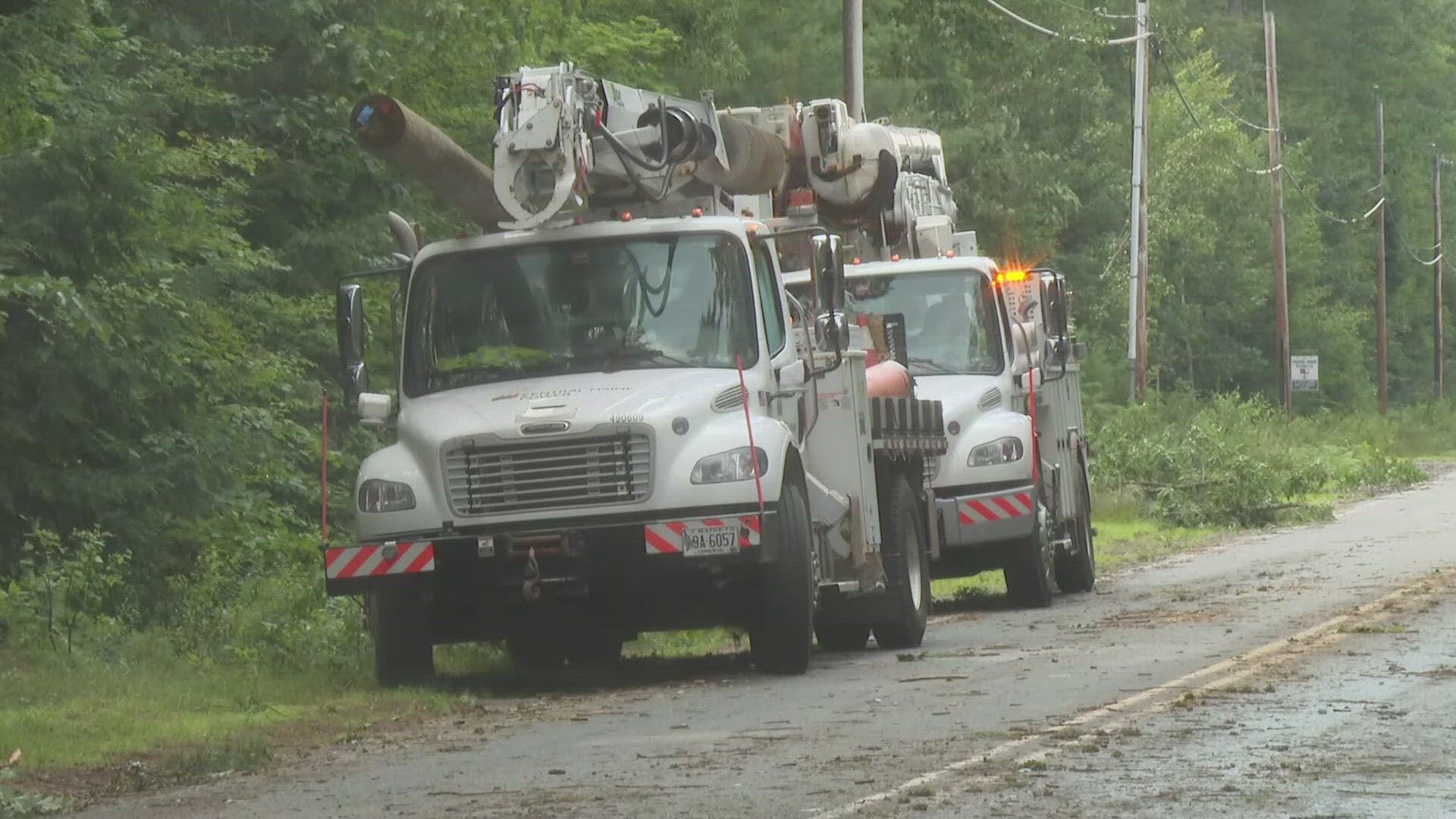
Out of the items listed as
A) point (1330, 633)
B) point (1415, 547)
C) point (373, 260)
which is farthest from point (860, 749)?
point (373, 260)

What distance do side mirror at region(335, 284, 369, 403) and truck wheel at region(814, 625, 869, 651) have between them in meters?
3.62

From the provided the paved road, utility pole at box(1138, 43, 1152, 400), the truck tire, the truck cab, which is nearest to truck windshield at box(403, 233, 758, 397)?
the paved road

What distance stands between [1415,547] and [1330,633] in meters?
9.83

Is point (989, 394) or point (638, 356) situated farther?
point (989, 394)

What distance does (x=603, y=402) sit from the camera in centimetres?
1346

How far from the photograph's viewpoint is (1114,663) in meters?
13.9

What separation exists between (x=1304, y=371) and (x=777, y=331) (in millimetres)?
43028

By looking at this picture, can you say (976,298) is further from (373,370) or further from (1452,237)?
(1452,237)

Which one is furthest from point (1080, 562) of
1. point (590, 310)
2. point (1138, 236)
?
point (1138, 236)

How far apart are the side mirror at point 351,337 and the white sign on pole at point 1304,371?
141ft

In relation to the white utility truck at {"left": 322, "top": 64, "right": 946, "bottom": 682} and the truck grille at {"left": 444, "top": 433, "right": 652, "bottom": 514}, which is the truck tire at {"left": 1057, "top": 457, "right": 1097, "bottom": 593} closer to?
the white utility truck at {"left": 322, "top": 64, "right": 946, "bottom": 682}

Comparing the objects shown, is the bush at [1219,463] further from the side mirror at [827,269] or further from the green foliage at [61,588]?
the side mirror at [827,269]

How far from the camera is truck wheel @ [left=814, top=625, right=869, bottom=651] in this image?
53.7ft

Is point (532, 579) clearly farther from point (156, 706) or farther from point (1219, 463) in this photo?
point (1219, 463)
